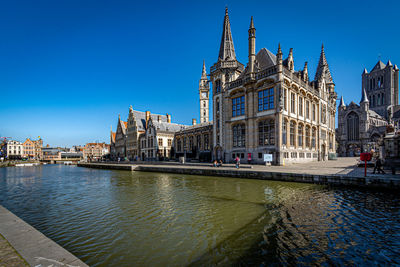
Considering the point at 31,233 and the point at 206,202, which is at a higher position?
the point at 31,233

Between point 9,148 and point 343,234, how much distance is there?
14669cm

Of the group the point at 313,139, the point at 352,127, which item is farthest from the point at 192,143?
the point at 352,127

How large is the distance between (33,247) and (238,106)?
102ft

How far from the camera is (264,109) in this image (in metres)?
28.2

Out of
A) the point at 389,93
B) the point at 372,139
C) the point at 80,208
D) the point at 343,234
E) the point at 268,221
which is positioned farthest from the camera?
the point at 389,93

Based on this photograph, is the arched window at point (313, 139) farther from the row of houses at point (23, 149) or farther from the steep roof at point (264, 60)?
the row of houses at point (23, 149)

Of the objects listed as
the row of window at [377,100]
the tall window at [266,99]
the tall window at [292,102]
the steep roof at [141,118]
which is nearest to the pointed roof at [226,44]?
the tall window at [266,99]

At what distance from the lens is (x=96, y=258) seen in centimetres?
486

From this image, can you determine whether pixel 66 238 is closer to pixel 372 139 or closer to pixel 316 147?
pixel 316 147

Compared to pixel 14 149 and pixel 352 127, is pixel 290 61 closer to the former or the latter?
pixel 352 127

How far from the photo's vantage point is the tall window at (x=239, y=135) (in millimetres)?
31109

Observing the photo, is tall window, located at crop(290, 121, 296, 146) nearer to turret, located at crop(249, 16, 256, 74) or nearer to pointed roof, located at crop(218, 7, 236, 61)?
turret, located at crop(249, 16, 256, 74)

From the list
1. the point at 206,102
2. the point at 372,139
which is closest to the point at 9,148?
the point at 206,102

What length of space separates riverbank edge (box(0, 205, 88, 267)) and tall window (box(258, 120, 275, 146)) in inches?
1071
